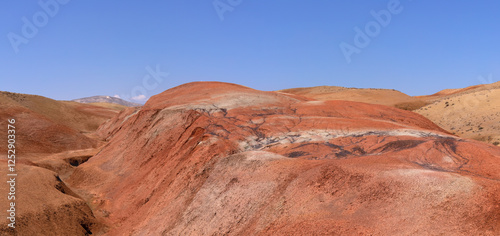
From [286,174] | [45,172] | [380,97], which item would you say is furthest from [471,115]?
[45,172]

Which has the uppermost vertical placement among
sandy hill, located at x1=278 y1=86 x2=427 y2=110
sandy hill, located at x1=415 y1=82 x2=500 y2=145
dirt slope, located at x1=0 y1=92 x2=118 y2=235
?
sandy hill, located at x1=278 y1=86 x2=427 y2=110

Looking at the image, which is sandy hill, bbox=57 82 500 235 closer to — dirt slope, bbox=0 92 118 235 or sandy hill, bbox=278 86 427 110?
dirt slope, bbox=0 92 118 235

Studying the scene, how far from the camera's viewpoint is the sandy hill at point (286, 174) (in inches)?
277

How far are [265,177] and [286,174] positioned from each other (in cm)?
65

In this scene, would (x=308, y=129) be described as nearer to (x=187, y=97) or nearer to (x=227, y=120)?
(x=227, y=120)

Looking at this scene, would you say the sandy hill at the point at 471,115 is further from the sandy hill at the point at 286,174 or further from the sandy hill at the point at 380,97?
the sandy hill at the point at 286,174

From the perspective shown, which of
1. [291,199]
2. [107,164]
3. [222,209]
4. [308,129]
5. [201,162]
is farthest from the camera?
[107,164]

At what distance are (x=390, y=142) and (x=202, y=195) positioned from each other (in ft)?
20.7

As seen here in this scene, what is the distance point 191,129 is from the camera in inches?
681

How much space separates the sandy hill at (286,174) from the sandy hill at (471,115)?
937 cm

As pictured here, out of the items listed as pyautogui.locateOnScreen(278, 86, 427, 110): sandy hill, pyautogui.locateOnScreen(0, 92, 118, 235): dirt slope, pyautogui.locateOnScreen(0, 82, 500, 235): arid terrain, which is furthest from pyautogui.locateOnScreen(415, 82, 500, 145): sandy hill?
pyautogui.locateOnScreen(0, 92, 118, 235): dirt slope

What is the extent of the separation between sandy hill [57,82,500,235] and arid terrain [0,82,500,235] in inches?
1.4

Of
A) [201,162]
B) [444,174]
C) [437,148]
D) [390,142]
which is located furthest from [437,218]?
[201,162]

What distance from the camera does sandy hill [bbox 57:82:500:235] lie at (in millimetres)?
7031
